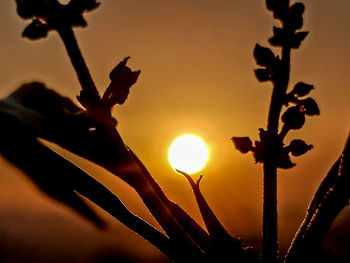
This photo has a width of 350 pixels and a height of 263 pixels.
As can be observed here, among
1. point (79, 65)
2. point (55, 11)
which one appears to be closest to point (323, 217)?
point (79, 65)

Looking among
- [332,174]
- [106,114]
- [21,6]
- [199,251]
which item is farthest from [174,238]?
[21,6]

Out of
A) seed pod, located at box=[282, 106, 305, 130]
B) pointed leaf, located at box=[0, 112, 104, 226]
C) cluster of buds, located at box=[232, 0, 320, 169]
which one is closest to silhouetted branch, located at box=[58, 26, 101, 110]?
pointed leaf, located at box=[0, 112, 104, 226]

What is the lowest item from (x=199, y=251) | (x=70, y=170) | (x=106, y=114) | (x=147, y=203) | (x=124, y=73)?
(x=199, y=251)

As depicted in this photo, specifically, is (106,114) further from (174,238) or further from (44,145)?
(174,238)

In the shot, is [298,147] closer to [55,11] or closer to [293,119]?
[293,119]

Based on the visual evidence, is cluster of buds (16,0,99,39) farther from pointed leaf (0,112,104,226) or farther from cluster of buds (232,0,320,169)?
cluster of buds (232,0,320,169)

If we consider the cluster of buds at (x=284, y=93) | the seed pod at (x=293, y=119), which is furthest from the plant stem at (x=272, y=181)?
the seed pod at (x=293, y=119)
